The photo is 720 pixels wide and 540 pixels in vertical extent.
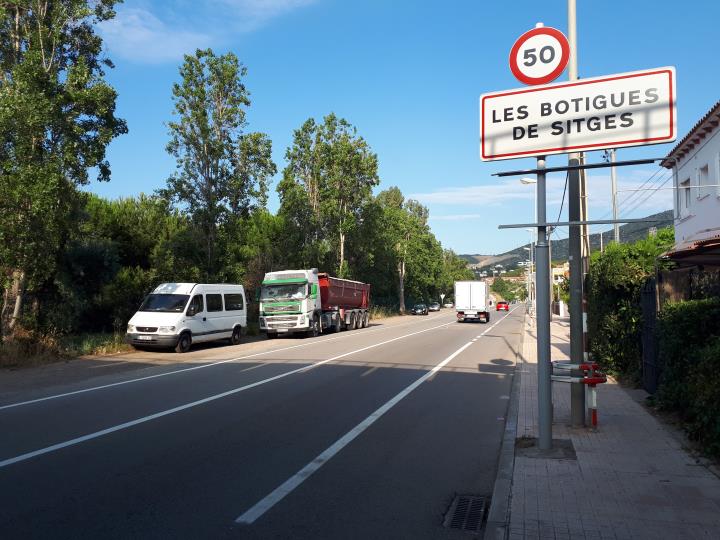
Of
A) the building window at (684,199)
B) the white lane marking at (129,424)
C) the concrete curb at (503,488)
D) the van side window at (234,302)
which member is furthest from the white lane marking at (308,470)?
the building window at (684,199)

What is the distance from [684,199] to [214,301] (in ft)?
60.5

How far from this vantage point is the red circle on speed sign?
6.39 m

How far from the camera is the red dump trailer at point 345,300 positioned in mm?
29656

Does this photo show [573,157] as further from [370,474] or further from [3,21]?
[3,21]

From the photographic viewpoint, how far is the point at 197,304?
792 inches

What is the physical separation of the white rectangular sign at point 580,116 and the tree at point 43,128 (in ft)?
44.1

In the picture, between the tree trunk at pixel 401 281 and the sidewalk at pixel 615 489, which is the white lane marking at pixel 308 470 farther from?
the tree trunk at pixel 401 281

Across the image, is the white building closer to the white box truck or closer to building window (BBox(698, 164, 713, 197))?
building window (BBox(698, 164, 713, 197))

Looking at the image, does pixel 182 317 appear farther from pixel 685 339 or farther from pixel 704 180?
pixel 704 180

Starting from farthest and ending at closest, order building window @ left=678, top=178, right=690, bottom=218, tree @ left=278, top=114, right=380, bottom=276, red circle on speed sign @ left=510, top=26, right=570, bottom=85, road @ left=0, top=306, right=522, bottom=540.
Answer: tree @ left=278, top=114, right=380, bottom=276, building window @ left=678, top=178, right=690, bottom=218, red circle on speed sign @ left=510, top=26, right=570, bottom=85, road @ left=0, top=306, right=522, bottom=540

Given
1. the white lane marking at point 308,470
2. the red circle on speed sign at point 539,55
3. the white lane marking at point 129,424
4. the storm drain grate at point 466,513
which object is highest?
the red circle on speed sign at point 539,55

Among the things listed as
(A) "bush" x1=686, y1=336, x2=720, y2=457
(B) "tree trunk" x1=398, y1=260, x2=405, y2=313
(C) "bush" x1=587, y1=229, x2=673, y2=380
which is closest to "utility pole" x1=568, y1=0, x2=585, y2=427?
(A) "bush" x1=686, y1=336, x2=720, y2=457

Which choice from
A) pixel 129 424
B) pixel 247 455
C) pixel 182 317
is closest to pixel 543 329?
pixel 247 455

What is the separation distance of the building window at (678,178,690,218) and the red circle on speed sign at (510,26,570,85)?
18.7m
